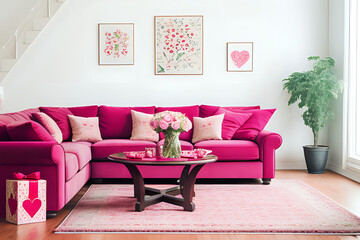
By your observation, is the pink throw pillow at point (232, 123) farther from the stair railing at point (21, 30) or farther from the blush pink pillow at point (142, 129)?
the stair railing at point (21, 30)

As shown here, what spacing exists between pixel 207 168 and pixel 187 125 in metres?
1.17

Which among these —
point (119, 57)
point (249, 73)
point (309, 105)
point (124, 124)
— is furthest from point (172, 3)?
point (309, 105)

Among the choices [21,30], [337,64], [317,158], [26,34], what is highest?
[21,30]

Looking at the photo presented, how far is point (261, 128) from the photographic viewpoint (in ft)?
16.3

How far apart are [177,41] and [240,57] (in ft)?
3.18

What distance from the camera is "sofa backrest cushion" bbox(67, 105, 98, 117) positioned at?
5234 millimetres

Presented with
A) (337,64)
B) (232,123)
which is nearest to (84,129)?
(232,123)

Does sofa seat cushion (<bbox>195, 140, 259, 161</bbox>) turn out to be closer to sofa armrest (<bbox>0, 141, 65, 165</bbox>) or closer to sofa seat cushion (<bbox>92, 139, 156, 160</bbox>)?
sofa seat cushion (<bbox>92, 139, 156, 160</bbox>)

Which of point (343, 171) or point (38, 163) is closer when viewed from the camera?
point (38, 163)

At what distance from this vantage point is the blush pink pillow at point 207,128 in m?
4.93

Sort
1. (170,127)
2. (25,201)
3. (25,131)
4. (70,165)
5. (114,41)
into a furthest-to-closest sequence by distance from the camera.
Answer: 1. (114,41)
2. (170,127)
3. (70,165)
4. (25,131)
5. (25,201)

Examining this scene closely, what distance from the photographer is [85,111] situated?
526 centimetres

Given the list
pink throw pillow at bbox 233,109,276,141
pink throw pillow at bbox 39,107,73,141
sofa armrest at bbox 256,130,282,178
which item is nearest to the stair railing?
pink throw pillow at bbox 39,107,73,141

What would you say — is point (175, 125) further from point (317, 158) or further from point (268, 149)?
point (317, 158)
